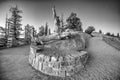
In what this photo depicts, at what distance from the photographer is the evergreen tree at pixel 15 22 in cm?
1210

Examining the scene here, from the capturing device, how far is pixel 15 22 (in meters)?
12.5

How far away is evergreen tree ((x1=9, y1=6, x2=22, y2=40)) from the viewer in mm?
12102

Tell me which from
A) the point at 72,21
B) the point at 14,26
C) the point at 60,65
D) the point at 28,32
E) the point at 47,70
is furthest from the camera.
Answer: the point at 72,21

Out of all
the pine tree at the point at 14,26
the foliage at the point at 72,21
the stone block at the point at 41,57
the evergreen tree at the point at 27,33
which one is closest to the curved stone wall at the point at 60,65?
the stone block at the point at 41,57

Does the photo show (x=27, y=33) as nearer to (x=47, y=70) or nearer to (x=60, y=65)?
(x=47, y=70)

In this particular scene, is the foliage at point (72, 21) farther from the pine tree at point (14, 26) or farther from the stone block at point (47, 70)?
the stone block at point (47, 70)

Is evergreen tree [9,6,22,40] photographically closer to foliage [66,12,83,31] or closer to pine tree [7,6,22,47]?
pine tree [7,6,22,47]

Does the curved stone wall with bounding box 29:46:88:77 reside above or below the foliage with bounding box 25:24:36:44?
below

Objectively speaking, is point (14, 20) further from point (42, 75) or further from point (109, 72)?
point (109, 72)

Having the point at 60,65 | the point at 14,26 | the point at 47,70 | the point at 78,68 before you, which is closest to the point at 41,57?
the point at 47,70

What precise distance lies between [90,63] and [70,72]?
6.99 feet

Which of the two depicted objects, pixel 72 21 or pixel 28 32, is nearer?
pixel 28 32

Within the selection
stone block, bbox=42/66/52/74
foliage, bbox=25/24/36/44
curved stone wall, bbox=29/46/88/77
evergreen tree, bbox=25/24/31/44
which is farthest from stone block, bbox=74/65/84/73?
evergreen tree, bbox=25/24/31/44

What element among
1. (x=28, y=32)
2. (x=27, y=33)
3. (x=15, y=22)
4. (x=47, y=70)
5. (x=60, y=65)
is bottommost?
(x=47, y=70)
